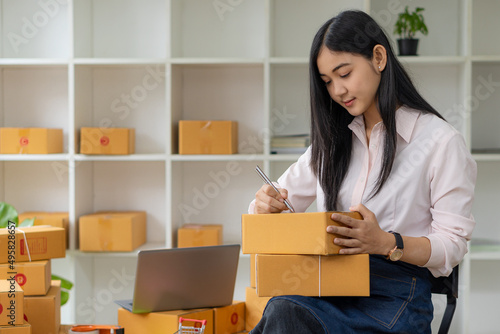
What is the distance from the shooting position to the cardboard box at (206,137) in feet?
10.1

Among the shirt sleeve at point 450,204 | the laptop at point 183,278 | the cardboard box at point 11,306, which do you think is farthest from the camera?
the laptop at point 183,278

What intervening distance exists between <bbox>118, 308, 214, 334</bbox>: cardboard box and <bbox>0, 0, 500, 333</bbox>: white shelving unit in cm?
129

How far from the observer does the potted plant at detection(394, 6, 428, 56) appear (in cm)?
308

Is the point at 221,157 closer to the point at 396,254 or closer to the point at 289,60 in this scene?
the point at 289,60

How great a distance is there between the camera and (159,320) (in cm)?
189

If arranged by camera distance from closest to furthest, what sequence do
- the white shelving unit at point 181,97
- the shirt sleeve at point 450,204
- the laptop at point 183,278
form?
the shirt sleeve at point 450,204 < the laptop at point 183,278 < the white shelving unit at point 181,97

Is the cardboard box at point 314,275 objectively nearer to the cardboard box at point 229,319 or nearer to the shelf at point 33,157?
the cardboard box at point 229,319

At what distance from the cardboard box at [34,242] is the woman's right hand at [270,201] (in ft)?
2.87

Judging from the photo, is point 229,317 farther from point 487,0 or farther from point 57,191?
point 487,0

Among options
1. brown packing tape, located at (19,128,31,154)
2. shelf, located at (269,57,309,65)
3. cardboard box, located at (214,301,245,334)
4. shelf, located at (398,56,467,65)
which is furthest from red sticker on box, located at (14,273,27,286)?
shelf, located at (398,56,467,65)

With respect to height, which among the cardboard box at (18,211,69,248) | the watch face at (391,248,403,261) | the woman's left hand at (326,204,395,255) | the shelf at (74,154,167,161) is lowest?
the cardboard box at (18,211,69,248)

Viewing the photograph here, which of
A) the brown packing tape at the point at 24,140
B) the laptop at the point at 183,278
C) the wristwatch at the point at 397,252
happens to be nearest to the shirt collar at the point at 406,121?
the wristwatch at the point at 397,252

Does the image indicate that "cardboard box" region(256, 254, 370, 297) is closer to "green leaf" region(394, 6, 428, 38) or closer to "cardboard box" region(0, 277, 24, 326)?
"cardboard box" region(0, 277, 24, 326)

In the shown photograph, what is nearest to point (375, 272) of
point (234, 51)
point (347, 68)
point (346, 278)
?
point (346, 278)
